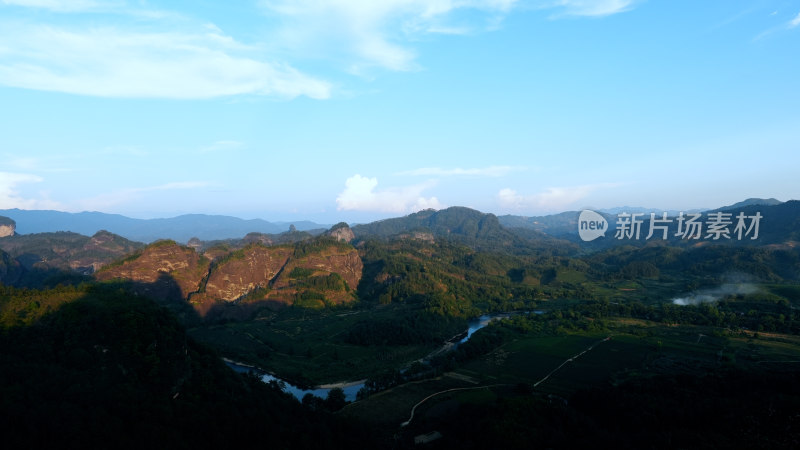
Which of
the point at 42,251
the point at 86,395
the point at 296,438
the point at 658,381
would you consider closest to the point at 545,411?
the point at 658,381

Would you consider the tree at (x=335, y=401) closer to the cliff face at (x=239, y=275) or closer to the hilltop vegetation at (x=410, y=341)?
the hilltop vegetation at (x=410, y=341)

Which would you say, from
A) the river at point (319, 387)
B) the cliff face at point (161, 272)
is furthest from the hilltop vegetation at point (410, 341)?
the river at point (319, 387)

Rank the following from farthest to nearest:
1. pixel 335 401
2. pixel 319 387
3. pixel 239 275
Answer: pixel 239 275 < pixel 319 387 < pixel 335 401

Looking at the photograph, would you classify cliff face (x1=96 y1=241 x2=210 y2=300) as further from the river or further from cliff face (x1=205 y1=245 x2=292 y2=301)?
the river

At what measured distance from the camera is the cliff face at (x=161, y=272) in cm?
11462

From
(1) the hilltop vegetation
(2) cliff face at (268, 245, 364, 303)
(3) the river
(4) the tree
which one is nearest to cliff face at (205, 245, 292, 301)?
(1) the hilltop vegetation

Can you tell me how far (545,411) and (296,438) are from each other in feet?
87.1

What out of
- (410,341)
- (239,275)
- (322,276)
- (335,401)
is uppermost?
(239,275)

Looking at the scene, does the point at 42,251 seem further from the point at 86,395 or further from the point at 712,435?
the point at 712,435

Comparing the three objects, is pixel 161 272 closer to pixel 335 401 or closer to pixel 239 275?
pixel 239 275

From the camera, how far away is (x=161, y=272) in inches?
4712

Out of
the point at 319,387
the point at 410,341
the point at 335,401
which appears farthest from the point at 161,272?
the point at 335,401

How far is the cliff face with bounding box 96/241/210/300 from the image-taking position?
115m

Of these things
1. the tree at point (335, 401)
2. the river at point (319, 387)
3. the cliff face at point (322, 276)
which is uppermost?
the cliff face at point (322, 276)
